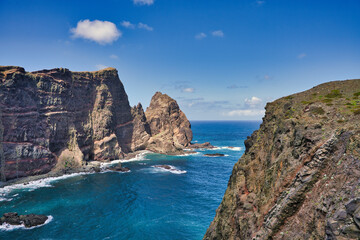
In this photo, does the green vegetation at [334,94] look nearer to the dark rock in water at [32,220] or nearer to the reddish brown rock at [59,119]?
the dark rock in water at [32,220]

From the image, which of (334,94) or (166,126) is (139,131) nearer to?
(166,126)

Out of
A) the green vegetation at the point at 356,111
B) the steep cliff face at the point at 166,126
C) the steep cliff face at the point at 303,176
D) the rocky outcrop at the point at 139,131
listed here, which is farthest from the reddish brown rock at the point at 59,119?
the green vegetation at the point at 356,111

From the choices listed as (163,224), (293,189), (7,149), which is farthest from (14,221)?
(293,189)

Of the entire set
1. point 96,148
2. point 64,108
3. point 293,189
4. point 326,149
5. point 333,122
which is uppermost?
point 64,108

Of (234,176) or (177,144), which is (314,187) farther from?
(177,144)

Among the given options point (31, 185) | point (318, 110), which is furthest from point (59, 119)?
point (318, 110)

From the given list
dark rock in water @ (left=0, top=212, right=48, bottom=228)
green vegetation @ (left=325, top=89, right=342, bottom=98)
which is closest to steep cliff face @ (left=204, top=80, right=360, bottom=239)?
green vegetation @ (left=325, top=89, right=342, bottom=98)
